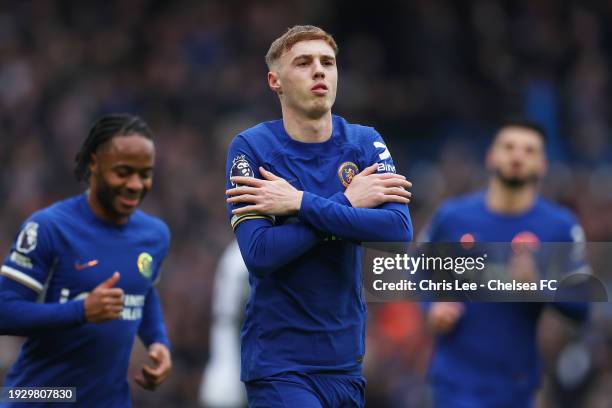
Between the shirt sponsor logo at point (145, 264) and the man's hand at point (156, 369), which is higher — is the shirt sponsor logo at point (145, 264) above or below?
above

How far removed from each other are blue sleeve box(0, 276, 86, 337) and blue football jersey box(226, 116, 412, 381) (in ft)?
2.85

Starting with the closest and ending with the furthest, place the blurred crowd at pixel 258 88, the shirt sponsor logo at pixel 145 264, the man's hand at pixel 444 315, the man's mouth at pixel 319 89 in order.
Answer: the man's mouth at pixel 319 89
the shirt sponsor logo at pixel 145 264
the man's hand at pixel 444 315
the blurred crowd at pixel 258 88

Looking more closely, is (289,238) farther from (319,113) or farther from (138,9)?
(138,9)

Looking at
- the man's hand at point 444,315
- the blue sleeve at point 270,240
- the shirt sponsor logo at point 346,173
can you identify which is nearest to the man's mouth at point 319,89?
the shirt sponsor logo at point 346,173

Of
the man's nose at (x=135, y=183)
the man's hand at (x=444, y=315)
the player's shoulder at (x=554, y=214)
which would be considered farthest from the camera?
the player's shoulder at (x=554, y=214)

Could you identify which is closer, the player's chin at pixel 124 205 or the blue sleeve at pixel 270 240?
the blue sleeve at pixel 270 240

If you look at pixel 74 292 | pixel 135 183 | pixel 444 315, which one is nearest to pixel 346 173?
pixel 135 183

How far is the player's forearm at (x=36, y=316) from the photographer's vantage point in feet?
18.5

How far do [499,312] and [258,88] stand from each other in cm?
908

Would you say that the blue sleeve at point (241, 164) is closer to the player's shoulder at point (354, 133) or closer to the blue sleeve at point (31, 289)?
the player's shoulder at point (354, 133)

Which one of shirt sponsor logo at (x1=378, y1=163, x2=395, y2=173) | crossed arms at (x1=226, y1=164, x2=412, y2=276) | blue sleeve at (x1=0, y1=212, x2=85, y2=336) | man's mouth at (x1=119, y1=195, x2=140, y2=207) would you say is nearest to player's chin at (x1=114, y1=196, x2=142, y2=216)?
man's mouth at (x1=119, y1=195, x2=140, y2=207)

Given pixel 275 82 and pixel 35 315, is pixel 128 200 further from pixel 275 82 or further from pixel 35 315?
pixel 275 82

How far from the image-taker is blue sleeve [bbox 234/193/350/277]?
5082mm

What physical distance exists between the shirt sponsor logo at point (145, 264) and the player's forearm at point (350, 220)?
140cm
